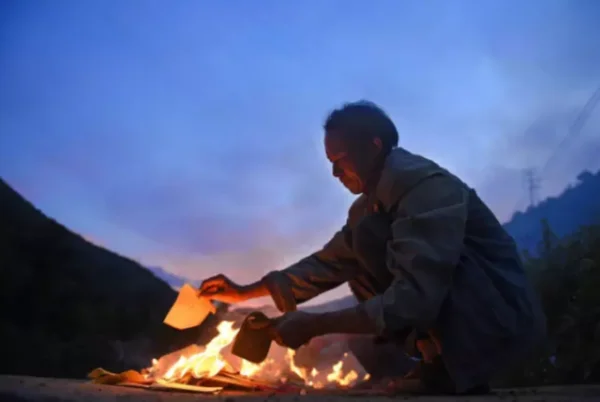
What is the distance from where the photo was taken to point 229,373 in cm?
220

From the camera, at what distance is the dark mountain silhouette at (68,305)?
3.68 m

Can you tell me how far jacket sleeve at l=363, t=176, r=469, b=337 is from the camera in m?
1.54

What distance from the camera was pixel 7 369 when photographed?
3.47 metres

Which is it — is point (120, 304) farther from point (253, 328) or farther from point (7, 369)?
point (253, 328)

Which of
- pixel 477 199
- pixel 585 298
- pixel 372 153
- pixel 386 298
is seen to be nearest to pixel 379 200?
pixel 372 153

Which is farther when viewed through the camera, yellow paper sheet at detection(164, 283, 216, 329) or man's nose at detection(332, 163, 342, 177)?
yellow paper sheet at detection(164, 283, 216, 329)

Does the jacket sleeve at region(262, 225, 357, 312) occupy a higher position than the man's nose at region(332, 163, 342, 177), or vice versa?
the man's nose at region(332, 163, 342, 177)

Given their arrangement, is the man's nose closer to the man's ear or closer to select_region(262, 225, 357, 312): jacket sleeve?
the man's ear

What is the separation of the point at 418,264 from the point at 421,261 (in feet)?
0.04

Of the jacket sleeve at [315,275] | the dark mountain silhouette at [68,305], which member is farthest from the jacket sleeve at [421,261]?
the dark mountain silhouette at [68,305]

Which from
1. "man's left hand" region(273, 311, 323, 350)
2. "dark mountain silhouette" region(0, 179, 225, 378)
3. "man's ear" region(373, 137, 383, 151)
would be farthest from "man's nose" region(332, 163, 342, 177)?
"dark mountain silhouette" region(0, 179, 225, 378)

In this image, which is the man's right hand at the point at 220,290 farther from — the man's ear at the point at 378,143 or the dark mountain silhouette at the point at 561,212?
the dark mountain silhouette at the point at 561,212

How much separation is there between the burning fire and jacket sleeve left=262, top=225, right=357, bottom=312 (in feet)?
1.09

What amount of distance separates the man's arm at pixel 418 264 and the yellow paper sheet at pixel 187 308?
100cm
